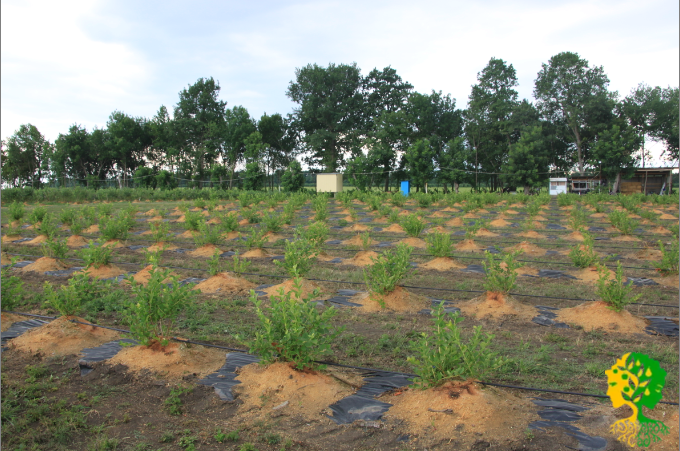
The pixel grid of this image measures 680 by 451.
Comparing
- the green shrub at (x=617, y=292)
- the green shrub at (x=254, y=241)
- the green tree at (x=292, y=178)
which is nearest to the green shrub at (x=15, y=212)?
the green shrub at (x=254, y=241)

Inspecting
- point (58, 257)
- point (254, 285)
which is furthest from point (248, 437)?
point (58, 257)

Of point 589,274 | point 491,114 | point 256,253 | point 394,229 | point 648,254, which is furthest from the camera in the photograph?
point 491,114

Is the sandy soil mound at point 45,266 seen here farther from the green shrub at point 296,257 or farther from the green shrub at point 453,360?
the green shrub at point 453,360

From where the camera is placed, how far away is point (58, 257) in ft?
25.7

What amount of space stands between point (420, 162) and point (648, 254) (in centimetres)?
2461

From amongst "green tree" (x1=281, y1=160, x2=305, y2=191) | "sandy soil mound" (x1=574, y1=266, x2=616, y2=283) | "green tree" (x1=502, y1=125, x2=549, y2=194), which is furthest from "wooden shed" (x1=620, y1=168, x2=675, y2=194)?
"sandy soil mound" (x1=574, y1=266, x2=616, y2=283)

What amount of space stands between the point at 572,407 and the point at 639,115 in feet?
137

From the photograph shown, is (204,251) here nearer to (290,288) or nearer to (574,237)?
(290,288)

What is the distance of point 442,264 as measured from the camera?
791 centimetres

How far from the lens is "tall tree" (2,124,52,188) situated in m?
37.9

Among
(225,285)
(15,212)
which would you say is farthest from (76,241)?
(225,285)

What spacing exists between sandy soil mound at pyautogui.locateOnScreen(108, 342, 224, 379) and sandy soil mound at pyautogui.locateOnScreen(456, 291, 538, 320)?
3002 millimetres

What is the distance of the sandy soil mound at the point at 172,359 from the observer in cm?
363

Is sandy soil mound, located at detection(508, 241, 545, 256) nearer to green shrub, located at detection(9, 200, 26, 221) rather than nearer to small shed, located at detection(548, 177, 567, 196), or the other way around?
green shrub, located at detection(9, 200, 26, 221)
